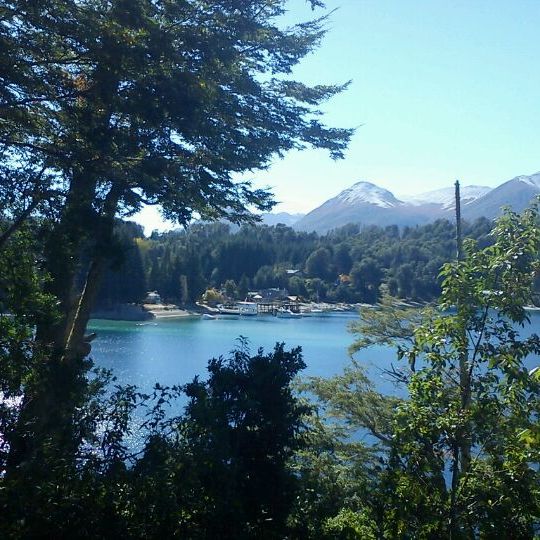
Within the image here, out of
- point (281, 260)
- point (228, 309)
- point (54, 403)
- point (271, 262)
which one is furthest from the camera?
point (281, 260)

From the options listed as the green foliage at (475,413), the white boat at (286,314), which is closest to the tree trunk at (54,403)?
the green foliage at (475,413)

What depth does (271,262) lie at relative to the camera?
75.1 m

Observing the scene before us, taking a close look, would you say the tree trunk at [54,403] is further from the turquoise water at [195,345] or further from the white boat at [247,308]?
the white boat at [247,308]

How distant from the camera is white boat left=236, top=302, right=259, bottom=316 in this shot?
197ft

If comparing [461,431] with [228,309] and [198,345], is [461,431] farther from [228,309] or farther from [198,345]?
[228,309]

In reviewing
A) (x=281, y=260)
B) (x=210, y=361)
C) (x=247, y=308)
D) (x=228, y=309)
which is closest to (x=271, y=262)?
(x=281, y=260)

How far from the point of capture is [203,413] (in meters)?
3.61

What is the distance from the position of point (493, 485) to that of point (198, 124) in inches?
154

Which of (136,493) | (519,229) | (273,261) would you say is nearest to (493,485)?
(519,229)

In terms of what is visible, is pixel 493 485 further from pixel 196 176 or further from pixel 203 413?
pixel 196 176

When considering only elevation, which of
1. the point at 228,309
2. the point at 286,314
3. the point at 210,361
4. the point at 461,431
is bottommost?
the point at 286,314

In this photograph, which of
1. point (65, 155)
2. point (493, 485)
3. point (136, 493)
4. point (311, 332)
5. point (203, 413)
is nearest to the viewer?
point (493, 485)

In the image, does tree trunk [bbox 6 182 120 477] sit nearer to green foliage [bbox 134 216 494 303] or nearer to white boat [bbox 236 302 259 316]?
green foliage [bbox 134 216 494 303]

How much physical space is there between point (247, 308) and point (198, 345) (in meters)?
29.1
